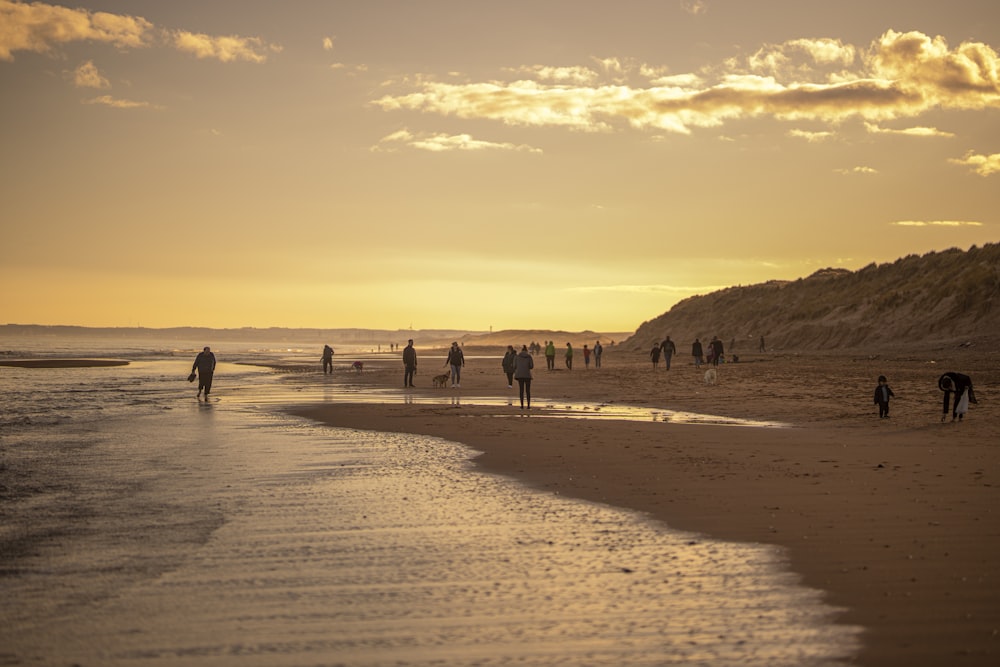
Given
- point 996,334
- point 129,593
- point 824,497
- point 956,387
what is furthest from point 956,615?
point 996,334

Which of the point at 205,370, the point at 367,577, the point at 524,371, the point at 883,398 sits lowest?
the point at 367,577

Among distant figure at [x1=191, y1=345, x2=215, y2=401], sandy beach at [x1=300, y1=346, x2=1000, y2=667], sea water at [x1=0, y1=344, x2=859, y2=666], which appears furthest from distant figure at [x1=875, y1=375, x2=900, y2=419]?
distant figure at [x1=191, y1=345, x2=215, y2=401]

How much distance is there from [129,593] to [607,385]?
30249mm

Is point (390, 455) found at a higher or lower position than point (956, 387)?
lower

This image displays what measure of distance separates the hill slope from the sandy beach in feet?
93.2

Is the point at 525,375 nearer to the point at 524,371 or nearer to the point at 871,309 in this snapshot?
the point at 524,371

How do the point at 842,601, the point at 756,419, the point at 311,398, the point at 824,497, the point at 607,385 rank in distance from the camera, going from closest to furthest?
the point at 842,601
the point at 824,497
the point at 756,419
the point at 311,398
the point at 607,385

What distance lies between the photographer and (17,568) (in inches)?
282

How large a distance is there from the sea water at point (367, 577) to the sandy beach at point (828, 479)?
48cm

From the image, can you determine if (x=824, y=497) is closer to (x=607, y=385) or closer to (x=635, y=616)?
(x=635, y=616)

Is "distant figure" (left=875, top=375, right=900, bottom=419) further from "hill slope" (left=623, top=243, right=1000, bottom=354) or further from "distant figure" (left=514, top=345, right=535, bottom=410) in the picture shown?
"hill slope" (left=623, top=243, right=1000, bottom=354)

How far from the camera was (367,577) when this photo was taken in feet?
22.3

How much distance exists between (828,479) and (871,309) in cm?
5670

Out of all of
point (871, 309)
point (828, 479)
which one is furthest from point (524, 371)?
point (871, 309)
